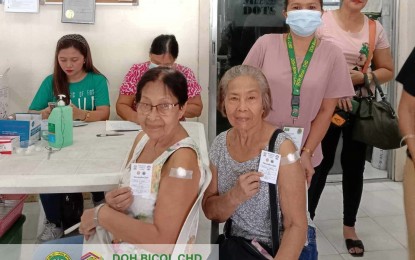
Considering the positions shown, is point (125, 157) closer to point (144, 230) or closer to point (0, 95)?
point (144, 230)

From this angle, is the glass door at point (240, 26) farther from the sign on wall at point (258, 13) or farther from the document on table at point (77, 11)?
the document on table at point (77, 11)

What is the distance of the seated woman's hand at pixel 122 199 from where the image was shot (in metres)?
1.45

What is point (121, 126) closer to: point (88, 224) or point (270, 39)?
point (270, 39)

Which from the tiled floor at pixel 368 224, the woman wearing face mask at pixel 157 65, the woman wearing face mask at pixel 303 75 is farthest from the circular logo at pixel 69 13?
the woman wearing face mask at pixel 303 75

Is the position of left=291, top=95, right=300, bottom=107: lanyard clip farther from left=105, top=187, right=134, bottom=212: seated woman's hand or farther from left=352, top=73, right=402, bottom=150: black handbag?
left=105, top=187, right=134, bottom=212: seated woman's hand

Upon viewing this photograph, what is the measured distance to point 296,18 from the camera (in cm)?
204

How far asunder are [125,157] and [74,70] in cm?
134

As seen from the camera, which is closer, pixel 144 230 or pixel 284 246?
pixel 144 230

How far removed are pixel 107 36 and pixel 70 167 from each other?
6.27 ft

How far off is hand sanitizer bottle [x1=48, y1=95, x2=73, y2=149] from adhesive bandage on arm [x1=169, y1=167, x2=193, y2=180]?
2.96ft

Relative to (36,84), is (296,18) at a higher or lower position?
higher

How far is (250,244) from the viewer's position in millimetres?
1636

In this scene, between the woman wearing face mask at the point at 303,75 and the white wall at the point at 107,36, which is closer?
the woman wearing face mask at the point at 303,75

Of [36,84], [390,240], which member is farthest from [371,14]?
[36,84]
